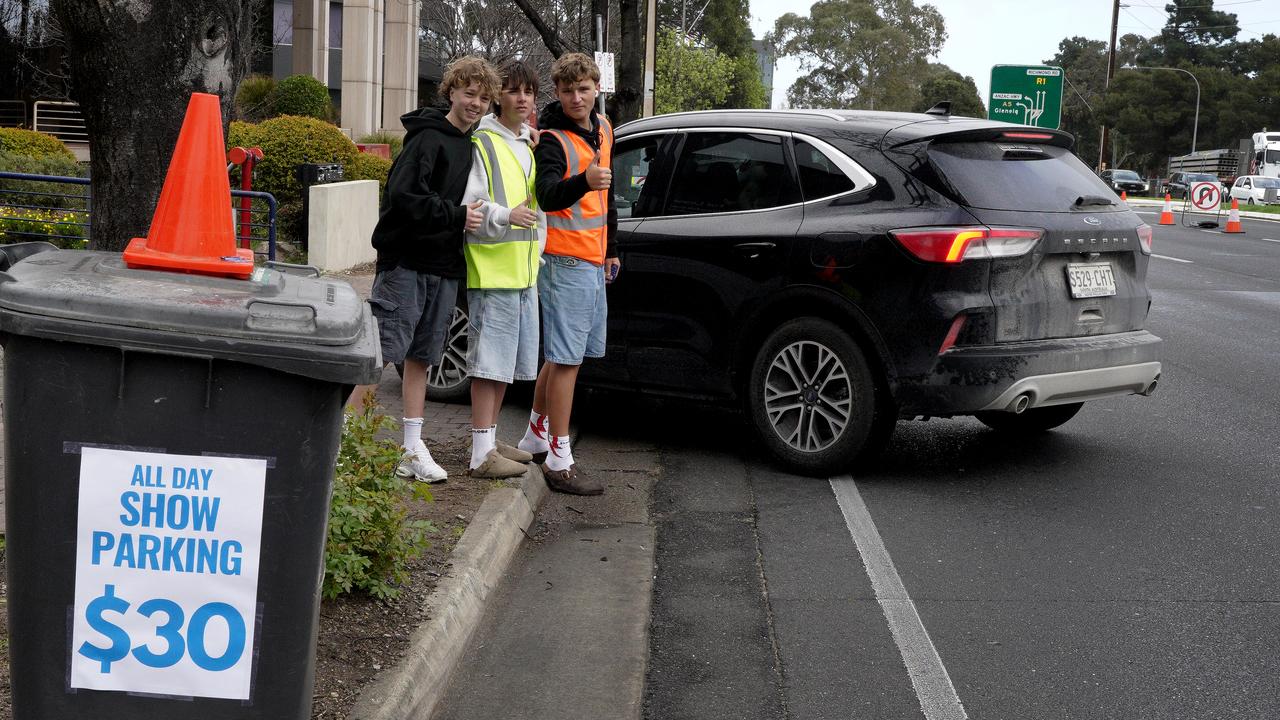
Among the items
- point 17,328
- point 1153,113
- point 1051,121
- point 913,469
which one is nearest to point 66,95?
point 1051,121

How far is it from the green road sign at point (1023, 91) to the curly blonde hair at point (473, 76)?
98.6ft

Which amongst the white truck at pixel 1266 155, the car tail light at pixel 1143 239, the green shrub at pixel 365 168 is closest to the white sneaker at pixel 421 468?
the car tail light at pixel 1143 239

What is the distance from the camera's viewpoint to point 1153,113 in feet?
284

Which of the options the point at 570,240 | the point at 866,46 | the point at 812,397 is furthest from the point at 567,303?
the point at 866,46

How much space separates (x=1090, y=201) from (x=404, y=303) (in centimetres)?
331

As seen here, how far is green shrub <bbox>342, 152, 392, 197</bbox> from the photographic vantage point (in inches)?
727

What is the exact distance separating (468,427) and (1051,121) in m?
30.2

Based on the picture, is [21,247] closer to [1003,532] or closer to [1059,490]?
[1003,532]

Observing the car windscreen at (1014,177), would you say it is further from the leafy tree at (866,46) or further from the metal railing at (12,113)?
the leafy tree at (866,46)

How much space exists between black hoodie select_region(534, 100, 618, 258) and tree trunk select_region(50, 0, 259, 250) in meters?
1.33

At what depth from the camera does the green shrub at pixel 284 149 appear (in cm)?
1719

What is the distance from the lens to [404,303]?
18.6 ft

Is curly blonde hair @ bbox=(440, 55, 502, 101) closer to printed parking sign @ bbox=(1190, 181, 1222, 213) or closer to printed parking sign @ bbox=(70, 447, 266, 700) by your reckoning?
printed parking sign @ bbox=(70, 447, 266, 700)

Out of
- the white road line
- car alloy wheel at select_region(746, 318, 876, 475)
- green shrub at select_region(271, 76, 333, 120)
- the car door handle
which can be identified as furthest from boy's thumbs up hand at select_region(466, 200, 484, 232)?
green shrub at select_region(271, 76, 333, 120)
